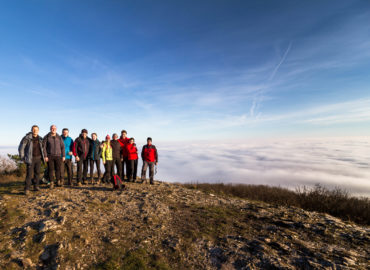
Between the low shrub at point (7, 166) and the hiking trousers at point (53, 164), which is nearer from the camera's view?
the hiking trousers at point (53, 164)

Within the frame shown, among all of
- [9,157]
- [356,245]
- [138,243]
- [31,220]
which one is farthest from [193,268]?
[9,157]

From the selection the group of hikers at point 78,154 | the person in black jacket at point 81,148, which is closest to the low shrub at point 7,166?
the group of hikers at point 78,154

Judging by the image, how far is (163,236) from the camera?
496 centimetres

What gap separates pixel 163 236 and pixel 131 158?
6273mm

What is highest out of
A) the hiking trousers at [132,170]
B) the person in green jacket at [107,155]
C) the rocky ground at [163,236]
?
the person in green jacket at [107,155]

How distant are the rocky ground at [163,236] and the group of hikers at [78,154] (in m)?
1.43

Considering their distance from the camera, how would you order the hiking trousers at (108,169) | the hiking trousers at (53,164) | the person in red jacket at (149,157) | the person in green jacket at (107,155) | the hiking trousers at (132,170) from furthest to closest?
the hiking trousers at (132,170), the person in red jacket at (149,157), the hiking trousers at (108,169), the person in green jacket at (107,155), the hiking trousers at (53,164)

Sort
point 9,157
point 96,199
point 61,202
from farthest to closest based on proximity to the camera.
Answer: point 9,157, point 96,199, point 61,202

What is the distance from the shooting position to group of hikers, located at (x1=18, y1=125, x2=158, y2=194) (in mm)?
7789

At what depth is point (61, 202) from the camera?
686 cm

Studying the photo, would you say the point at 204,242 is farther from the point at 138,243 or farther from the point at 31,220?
the point at 31,220

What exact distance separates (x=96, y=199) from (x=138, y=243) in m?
3.83

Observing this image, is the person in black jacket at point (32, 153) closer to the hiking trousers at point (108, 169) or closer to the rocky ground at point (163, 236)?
the rocky ground at point (163, 236)

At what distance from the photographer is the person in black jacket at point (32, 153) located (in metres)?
7.46
